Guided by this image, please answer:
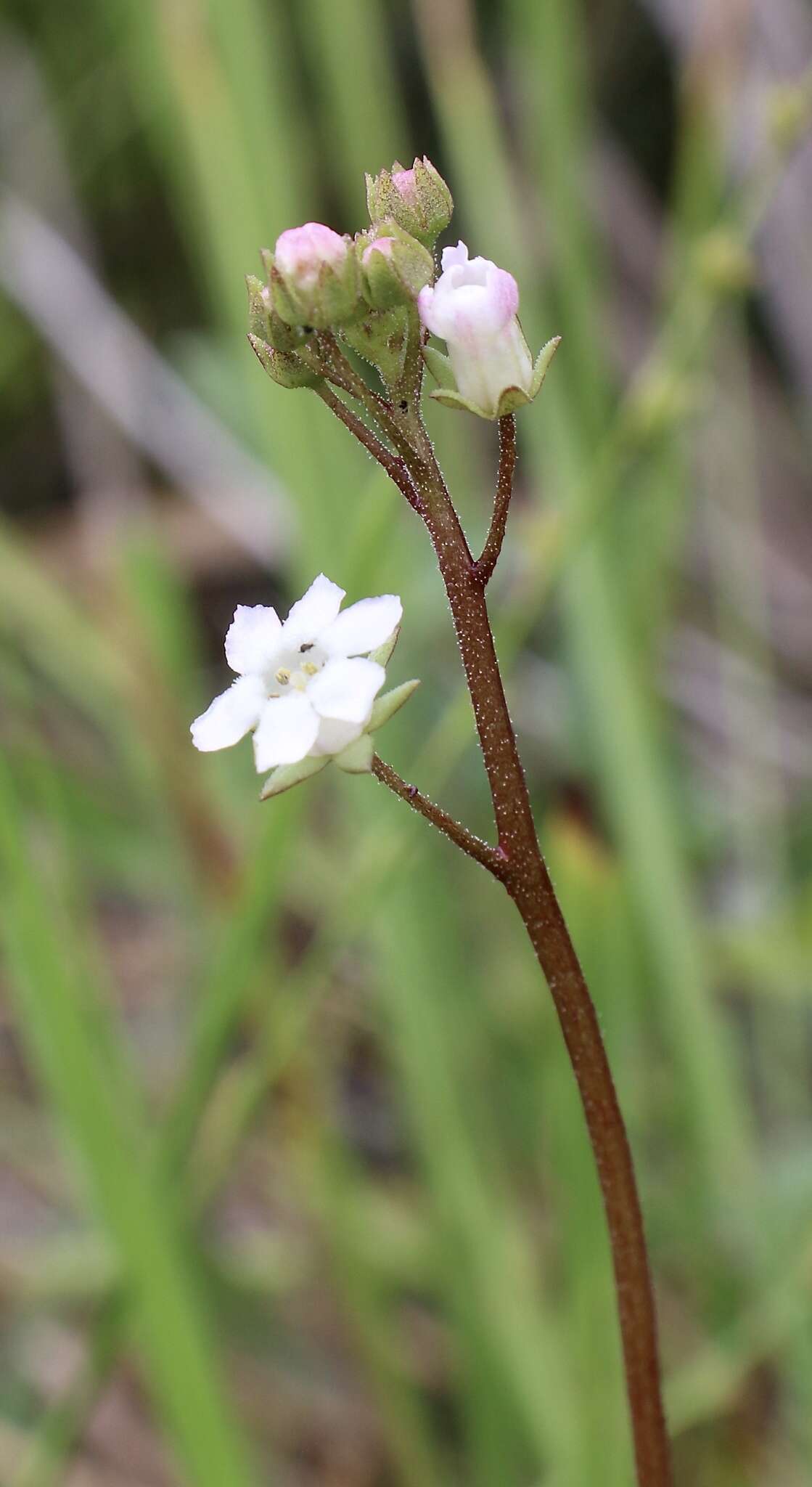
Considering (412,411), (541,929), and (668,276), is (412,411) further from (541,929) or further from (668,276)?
(668,276)

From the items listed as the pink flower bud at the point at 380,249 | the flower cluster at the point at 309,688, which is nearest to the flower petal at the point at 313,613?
the flower cluster at the point at 309,688

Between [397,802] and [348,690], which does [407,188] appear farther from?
[397,802]

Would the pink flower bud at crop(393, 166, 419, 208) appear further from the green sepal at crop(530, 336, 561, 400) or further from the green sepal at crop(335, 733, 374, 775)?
the green sepal at crop(335, 733, 374, 775)

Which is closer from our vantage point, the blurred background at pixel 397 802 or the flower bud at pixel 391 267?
the flower bud at pixel 391 267

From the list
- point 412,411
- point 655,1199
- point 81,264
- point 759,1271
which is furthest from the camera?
point 81,264

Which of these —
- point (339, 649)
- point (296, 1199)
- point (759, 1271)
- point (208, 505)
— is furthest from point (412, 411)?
point (208, 505)

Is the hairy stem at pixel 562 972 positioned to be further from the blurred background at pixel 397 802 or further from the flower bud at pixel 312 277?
the blurred background at pixel 397 802

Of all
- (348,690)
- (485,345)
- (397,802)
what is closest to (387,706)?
(348,690)

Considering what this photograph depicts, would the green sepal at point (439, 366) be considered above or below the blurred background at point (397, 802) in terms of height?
below
